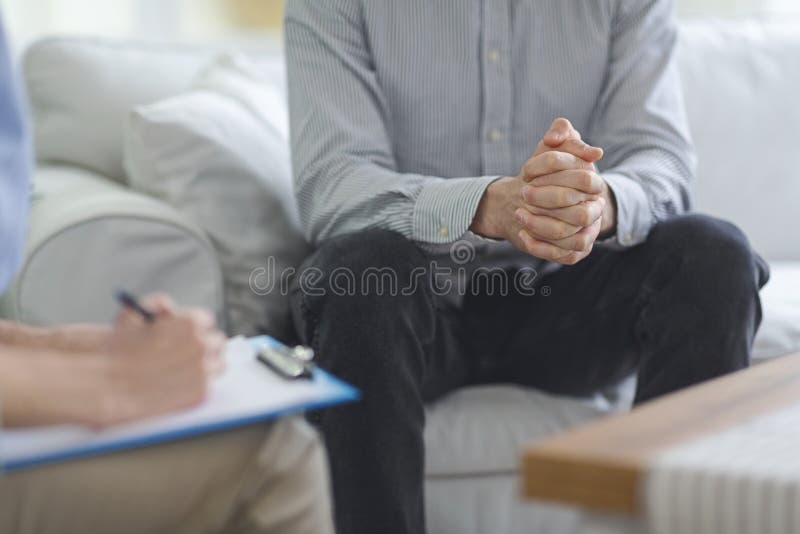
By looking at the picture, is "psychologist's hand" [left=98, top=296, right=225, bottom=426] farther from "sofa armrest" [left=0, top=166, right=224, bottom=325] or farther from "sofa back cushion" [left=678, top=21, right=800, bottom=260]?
"sofa back cushion" [left=678, top=21, right=800, bottom=260]

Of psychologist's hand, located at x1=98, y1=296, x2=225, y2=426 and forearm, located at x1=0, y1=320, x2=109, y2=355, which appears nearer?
psychologist's hand, located at x1=98, y1=296, x2=225, y2=426

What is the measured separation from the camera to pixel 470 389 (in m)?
1.51

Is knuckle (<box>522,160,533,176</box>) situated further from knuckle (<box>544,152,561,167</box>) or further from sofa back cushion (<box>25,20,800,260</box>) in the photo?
sofa back cushion (<box>25,20,800,260</box>)

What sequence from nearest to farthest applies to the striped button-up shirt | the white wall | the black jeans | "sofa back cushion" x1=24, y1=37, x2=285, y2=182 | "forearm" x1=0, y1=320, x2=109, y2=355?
"forearm" x1=0, y1=320, x2=109, y2=355
the black jeans
the striped button-up shirt
"sofa back cushion" x1=24, y1=37, x2=285, y2=182
the white wall

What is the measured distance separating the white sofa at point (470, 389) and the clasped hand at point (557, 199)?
26 centimetres

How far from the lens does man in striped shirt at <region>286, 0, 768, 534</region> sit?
1.24m

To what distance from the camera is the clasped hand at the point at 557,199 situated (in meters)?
1.31

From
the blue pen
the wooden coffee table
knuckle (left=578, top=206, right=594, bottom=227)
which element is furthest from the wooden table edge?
knuckle (left=578, top=206, right=594, bottom=227)

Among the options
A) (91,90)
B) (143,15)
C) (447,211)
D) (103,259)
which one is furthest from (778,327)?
(143,15)

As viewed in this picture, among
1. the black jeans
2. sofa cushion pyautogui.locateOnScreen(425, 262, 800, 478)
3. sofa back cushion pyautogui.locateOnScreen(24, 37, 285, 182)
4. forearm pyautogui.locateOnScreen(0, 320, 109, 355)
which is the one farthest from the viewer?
sofa back cushion pyautogui.locateOnScreen(24, 37, 285, 182)

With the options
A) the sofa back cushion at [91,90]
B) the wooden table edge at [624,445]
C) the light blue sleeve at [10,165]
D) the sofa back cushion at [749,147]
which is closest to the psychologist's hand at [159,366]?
the light blue sleeve at [10,165]

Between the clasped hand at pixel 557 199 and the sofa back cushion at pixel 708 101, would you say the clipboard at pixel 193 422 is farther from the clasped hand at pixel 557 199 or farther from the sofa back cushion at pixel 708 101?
the sofa back cushion at pixel 708 101

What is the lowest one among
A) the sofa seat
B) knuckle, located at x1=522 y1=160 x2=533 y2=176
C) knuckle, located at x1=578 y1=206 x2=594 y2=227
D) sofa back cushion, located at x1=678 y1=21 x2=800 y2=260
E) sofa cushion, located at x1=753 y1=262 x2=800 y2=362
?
the sofa seat

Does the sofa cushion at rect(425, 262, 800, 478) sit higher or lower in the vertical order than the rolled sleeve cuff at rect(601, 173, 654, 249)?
lower
